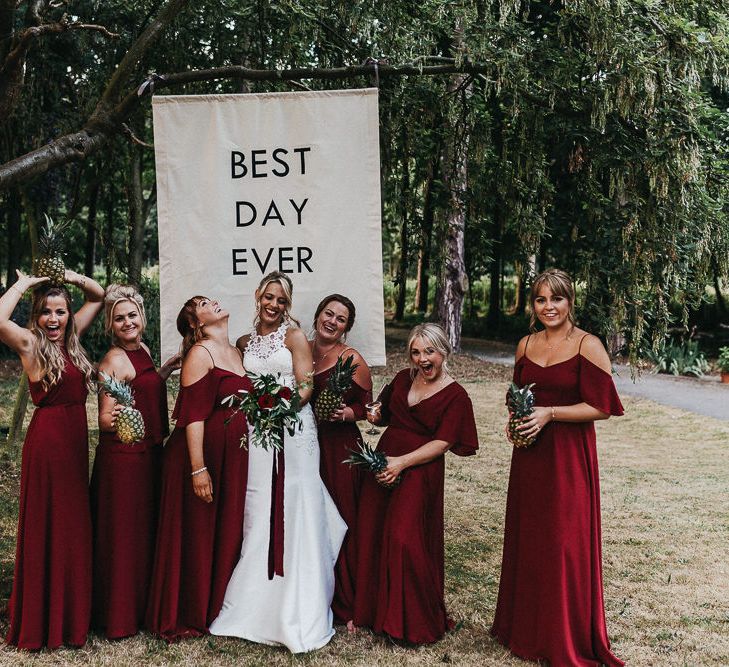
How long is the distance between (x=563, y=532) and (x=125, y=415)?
7.29ft

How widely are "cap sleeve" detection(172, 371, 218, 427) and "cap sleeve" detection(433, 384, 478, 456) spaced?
1198 millimetres

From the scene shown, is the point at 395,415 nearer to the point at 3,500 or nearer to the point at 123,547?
the point at 123,547

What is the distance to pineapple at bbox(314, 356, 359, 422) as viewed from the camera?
4391mm

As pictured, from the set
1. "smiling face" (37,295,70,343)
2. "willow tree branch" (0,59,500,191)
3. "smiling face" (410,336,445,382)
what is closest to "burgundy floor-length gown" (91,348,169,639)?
"smiling face" (37,295,70,343)

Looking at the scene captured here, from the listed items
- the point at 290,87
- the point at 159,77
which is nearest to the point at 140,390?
the point at 159,77

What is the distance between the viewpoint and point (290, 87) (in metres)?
6.52

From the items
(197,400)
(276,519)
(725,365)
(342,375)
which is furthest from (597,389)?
(725,365)

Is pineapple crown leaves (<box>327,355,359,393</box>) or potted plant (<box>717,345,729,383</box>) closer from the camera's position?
pineapple crown leaves (<box>327,355,359,393</box>)

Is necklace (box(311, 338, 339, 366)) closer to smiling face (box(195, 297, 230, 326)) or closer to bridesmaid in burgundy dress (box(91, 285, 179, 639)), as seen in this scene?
smiling face (box(195, 297, 230, 326))

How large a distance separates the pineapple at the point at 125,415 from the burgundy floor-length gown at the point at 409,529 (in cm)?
129

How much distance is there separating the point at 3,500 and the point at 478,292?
27009 millimetres

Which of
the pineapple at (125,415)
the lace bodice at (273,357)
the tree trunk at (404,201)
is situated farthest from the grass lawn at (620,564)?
the tree trunk at (404,201)

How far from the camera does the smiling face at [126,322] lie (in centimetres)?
434

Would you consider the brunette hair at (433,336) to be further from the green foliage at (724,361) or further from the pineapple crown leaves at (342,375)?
the green foliage at (724,361)
